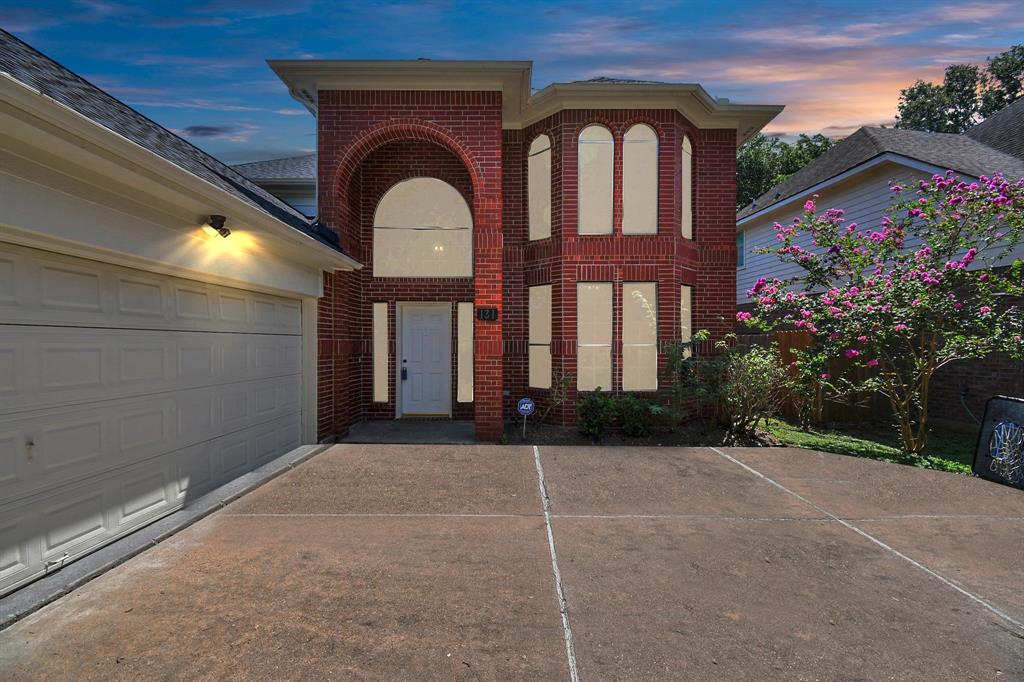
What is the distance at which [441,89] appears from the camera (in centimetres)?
788

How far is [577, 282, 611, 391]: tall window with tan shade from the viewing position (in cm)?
876

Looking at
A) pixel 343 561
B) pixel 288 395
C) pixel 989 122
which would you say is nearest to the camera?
pixel 343 561

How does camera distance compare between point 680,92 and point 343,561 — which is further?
point 680,92

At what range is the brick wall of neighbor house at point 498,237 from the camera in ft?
26.1

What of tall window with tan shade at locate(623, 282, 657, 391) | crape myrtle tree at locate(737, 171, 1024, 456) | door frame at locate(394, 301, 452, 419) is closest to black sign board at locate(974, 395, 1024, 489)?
A: crape myrtle tree at locate(737, 171, 1024, 456)

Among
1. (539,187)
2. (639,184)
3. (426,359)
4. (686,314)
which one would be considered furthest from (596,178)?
(426,359)

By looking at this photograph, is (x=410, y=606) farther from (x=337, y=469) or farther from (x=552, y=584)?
(x=337, y=469)

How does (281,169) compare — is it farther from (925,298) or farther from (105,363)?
(925,298)

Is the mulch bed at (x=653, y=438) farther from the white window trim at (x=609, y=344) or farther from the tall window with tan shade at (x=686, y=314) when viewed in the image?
the tall window with tan shade at (x=686, y=314)

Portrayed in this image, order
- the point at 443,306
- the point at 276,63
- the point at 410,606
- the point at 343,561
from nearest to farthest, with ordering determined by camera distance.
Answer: the point at 410,606
the point at 343,561
the point at 276,63
the point at 443,306

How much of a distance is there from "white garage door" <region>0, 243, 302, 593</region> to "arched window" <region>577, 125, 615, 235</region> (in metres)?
5.77

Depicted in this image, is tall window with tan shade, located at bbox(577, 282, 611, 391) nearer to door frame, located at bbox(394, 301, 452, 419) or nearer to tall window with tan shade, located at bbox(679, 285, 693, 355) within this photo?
tall window with tan shade, located at bbox(679, 285, 693, 355)

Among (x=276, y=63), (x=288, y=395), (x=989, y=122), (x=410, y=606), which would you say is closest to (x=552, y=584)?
(x=410, y=606)

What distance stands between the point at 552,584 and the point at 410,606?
37.3 inches
